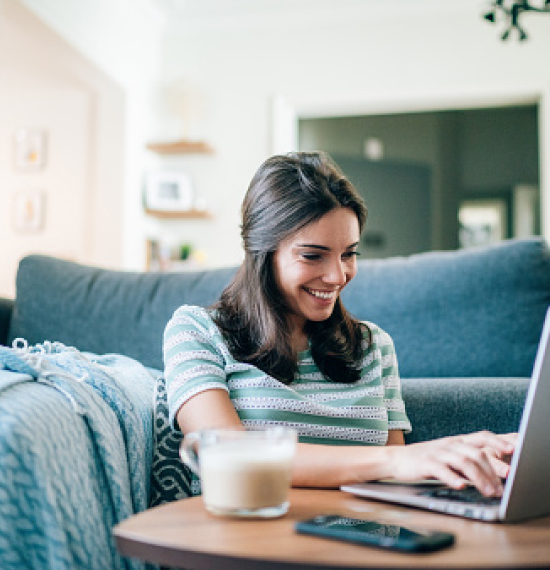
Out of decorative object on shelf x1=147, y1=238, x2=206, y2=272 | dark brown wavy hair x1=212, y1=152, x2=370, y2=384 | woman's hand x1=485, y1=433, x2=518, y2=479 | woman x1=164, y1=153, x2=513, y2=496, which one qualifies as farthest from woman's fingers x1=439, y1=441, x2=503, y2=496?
decorative object on shelf x1=147, y1=238, x2=206, y2=272

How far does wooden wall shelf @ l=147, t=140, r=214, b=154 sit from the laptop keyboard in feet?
13.2

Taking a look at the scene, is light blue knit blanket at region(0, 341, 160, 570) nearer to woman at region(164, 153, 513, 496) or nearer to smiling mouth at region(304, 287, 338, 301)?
woman at region(164, 153, 513, 496)

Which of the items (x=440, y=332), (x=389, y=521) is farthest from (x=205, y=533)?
(x=440, y=332)

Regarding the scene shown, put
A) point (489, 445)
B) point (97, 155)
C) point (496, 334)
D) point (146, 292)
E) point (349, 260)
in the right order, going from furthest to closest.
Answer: point (97, 155) → point (146, 292) → point (496, 334) → point (349, 260) → point (489, 445)

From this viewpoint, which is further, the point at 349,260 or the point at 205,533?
the point at 349,260

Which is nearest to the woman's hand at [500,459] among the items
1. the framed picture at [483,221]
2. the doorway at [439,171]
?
the doorway at [439,171]

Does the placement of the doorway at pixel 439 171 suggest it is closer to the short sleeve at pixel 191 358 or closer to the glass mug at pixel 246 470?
the short sleeve at pixel 191 358

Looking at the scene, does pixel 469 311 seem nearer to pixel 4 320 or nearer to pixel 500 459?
pixel 500 459

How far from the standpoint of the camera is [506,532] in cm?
76

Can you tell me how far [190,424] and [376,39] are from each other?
4015mm

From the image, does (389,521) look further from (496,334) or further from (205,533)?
(496,334)

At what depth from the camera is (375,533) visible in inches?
28.4

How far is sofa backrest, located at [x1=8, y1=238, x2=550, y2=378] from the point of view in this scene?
5.93 ft

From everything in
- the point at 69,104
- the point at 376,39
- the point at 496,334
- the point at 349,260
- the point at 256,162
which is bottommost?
the point at 496,334
